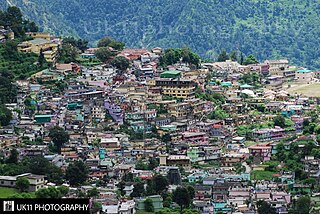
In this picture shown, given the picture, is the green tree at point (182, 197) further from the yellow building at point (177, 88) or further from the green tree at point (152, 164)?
the yellow building at point (177, 88)

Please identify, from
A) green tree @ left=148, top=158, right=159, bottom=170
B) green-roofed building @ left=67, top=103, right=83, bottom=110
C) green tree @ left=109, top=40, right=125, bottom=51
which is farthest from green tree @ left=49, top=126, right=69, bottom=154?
green tree @ left=109, top=40, right=125, bottom=51

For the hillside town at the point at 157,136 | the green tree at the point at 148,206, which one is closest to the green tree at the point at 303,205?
the hillside town at the point at 157,136

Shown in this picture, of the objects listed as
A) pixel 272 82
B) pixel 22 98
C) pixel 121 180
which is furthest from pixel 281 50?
pixel 121 180

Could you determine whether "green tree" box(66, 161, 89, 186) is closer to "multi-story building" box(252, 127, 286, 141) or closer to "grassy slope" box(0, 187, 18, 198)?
"grassy slope" box(0, 187, 18, 198)

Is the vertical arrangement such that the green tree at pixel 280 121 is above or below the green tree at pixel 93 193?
above

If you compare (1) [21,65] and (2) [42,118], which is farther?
(1) [21,65]

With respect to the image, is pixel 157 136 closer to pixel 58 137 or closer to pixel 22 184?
pixel 58 137

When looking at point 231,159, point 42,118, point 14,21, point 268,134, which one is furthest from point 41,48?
point 231,159
